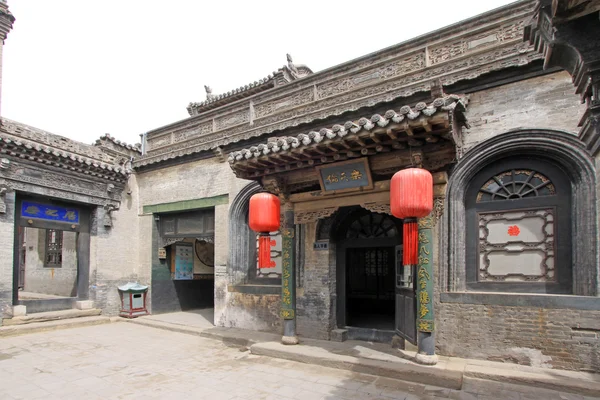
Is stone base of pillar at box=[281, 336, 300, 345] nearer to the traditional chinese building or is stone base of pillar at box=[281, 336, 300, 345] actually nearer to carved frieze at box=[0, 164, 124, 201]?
the traditional chinese building

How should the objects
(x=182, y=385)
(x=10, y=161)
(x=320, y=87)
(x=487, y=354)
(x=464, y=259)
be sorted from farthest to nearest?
1. (x=10, y=161)
2. (x=320, y=87)
3. (x=464, y=259)
4. (x=487, y=354)
5. (x=182, y=385)

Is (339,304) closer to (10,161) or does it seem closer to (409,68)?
(409,68)

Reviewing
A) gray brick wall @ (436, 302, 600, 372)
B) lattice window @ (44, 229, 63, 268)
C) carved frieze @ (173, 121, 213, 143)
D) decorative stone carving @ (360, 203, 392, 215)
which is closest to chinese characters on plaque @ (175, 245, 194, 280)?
carved frieze @ (173, 121, 213, 143)

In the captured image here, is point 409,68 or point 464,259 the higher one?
point 409,68

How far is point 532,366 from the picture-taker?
5.36 metres

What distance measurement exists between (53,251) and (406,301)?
14499 millimetres

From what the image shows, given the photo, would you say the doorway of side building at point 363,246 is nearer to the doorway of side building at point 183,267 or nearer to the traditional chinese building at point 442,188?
the traditional chinese building at point 442,188

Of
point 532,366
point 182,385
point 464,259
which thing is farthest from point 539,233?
point 182,385

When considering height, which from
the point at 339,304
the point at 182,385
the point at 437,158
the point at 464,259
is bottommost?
the point at 182,385

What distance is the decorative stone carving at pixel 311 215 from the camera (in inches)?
252

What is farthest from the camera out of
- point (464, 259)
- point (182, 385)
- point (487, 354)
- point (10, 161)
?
point (10, 161)

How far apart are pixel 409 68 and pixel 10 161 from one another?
912 centimetres

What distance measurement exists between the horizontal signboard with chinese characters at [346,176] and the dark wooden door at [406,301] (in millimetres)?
1683

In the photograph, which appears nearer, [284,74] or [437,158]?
[437,158]
